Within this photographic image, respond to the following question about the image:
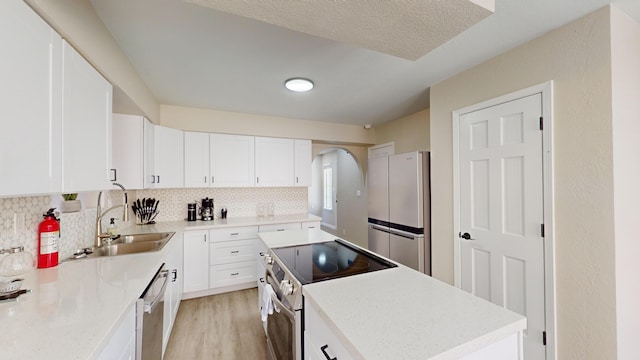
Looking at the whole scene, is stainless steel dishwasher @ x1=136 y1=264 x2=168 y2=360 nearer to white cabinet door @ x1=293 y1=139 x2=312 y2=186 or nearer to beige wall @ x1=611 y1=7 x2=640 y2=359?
white cabinet door @ x1=293 y1=139 x2=312 y2=186

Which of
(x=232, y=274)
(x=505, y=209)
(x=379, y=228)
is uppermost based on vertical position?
(x=505, y=209)

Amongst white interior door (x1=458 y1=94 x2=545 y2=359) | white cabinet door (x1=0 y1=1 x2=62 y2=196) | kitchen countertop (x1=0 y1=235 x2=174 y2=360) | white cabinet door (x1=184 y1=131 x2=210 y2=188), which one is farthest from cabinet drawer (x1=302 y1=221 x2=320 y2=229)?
white cabinet door (x1=0 y1=1 x2=62 y2=196)

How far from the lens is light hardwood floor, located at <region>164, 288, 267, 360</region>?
2.09 meters

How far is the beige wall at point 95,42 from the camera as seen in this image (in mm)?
1116

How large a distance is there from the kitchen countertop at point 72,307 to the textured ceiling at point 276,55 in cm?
152

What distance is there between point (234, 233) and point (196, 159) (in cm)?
110

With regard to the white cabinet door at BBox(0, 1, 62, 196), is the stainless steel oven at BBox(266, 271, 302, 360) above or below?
below

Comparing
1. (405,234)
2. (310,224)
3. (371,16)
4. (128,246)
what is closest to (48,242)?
(128,246)

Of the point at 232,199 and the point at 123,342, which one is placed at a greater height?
the point at 232,199

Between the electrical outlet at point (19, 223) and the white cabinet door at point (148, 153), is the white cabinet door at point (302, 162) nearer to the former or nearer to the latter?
the white cabinet door at point (148, 153)

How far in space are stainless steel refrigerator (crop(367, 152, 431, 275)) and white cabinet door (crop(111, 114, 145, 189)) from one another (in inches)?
104

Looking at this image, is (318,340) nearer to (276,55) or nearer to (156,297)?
(156,297)

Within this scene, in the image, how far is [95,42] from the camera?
4.84ft

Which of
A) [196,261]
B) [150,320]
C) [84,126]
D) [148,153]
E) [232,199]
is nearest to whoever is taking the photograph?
[84,126]
